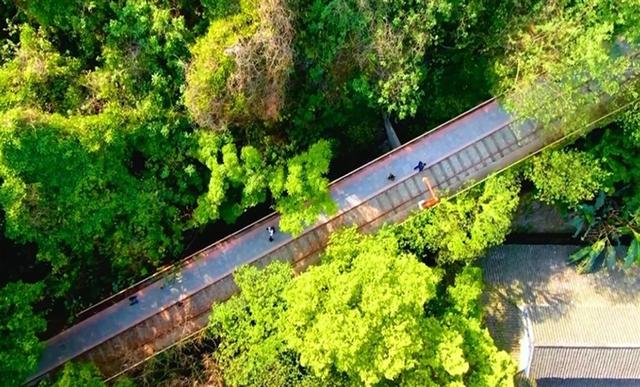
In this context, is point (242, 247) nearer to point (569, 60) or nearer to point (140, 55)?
point (140, 55)

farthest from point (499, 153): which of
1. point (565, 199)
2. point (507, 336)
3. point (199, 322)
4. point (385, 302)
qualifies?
point (199, 322)

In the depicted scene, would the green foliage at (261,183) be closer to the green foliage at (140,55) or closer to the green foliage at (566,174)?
the green foliage at (140,55)

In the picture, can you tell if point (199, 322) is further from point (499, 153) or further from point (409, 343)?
point (499, 153)

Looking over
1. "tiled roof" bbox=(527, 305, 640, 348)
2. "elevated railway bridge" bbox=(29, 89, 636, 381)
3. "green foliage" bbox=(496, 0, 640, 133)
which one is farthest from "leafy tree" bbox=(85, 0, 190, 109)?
"tiled roof" bbox=(527, 305, 640, 348)

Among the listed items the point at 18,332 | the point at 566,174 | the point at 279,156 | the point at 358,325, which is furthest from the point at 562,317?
the point at 18,332

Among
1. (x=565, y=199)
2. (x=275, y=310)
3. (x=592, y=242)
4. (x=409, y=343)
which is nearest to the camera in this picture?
(x=409, y=343)
